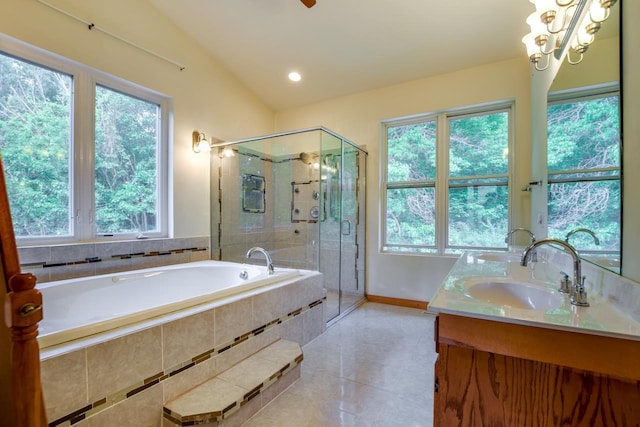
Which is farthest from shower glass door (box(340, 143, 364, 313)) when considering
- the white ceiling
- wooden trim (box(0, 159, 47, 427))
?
wooden trim (box(0, 159, 47, 427))

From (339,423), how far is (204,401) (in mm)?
725

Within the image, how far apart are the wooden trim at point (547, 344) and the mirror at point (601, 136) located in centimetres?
43

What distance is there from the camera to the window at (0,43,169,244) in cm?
205

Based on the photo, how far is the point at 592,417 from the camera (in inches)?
31.2

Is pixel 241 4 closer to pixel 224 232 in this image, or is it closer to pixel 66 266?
pixel 224 232

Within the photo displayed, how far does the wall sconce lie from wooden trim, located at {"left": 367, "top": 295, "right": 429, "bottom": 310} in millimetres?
2724

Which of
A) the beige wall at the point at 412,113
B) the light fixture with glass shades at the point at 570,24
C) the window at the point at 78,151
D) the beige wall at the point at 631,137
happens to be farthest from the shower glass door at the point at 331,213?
the beige wall at the point at 631,137

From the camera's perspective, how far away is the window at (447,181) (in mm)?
3082

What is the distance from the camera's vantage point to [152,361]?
4.54 feet

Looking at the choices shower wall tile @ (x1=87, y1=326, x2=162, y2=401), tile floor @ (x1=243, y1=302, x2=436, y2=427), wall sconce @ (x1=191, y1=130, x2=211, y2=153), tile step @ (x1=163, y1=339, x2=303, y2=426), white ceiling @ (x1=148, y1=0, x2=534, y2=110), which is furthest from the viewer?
wall sconce @ (x1=191, y1=130, x2=211, y2=153)

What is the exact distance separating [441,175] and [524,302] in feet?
7.49

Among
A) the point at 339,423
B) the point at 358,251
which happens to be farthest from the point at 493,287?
the point at 358,251

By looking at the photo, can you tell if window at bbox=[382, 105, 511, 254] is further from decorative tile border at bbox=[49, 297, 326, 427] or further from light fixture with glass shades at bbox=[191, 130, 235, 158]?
decorative tile border at bbox=[49, 297, 326, 427]

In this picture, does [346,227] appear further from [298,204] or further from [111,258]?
[111,258]
